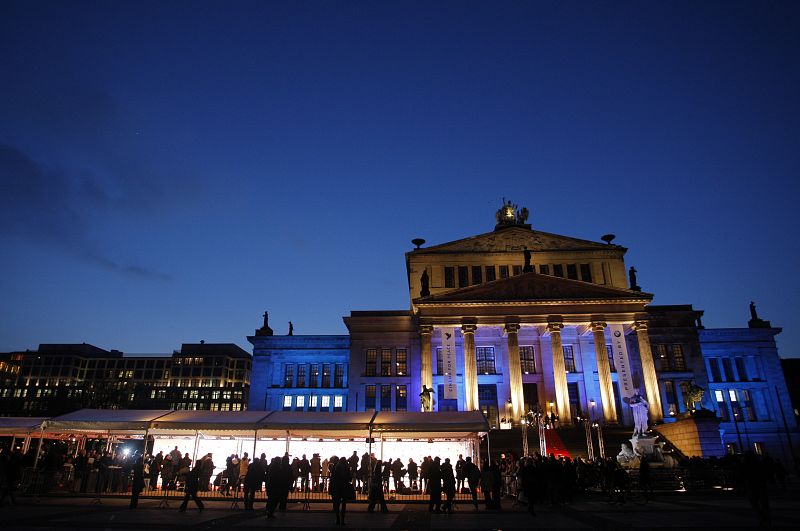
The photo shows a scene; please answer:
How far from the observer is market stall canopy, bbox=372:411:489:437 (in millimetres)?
25516

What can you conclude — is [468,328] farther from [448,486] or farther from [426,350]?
[448,486]

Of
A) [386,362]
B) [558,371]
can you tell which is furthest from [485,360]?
[386,362]

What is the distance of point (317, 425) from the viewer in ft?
84.5

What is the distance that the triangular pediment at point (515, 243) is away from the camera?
55625 millimetres

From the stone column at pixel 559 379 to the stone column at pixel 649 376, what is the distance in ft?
20.8

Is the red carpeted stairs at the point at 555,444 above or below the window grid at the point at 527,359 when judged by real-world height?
below

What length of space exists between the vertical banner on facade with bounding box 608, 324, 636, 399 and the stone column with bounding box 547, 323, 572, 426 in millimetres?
4180

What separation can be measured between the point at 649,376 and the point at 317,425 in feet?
101

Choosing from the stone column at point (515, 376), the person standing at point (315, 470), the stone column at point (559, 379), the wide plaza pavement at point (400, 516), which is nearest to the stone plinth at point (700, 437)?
the stone column at point (559, 379)

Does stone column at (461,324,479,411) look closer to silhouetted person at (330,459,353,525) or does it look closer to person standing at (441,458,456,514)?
person standing at (441,458,456,514)

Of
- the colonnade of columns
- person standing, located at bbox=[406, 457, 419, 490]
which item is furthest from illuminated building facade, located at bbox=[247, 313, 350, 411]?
person standing, located at bbox=[406, 457, 419, 490]

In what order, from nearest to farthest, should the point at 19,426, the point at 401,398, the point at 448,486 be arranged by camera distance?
the point at 448,486
the point at 19,426
the point at 401,398

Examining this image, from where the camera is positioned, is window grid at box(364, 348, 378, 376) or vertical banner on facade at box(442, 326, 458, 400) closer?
vertical banner on facade at box(442, 326, 458, 400)

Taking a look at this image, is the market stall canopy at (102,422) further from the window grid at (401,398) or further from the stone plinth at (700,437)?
the stone plinth at (700,437)
